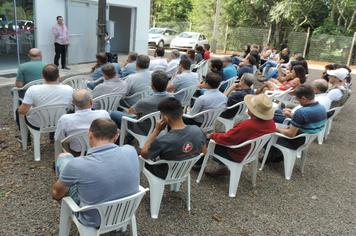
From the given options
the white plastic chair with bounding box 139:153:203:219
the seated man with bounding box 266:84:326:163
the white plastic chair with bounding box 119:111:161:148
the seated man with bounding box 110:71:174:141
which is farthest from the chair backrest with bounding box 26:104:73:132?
the seated man with bounding box 266:84:326:163

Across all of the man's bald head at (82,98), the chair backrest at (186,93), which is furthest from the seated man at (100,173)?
the chair backrest at (186,93)

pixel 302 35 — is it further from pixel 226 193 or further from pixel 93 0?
pixel 226 193

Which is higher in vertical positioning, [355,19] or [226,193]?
[355,19]

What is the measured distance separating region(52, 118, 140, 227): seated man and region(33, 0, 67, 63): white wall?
8.12 m

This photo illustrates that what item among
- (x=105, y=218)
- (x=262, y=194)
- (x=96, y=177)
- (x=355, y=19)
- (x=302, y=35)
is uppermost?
(x=355, y=19)

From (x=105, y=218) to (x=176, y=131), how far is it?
A: 951 millimetres

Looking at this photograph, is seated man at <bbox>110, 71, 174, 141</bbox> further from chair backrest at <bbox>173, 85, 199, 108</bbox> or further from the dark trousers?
the dark trousers

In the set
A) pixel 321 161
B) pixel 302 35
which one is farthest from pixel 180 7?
pixel 321 161

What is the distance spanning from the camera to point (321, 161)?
464 cm

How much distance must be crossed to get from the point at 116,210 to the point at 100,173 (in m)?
0.32

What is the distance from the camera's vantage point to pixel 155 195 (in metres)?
2.74

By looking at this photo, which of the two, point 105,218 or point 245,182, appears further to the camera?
point 245,182

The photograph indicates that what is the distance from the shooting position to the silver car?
66.5ft

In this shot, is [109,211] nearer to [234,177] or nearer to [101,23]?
[234,177]
